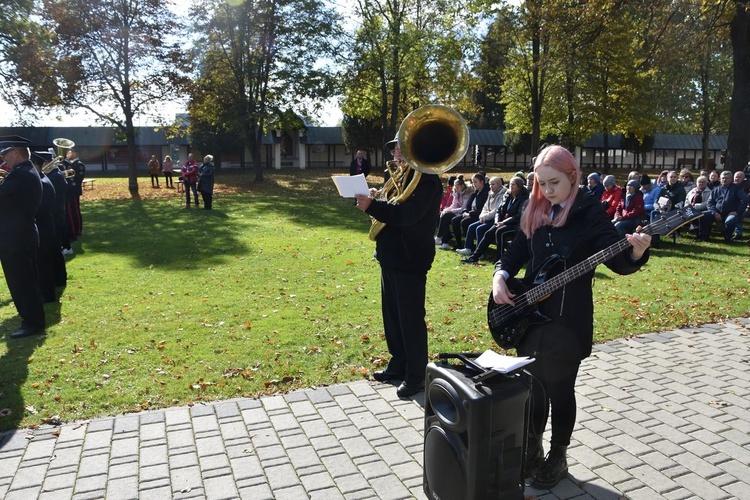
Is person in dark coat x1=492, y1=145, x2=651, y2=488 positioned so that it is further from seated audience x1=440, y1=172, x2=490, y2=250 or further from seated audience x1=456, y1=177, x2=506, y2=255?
seated audience x1=440, y1=172, x2=490, y2=250

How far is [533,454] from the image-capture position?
3693mm

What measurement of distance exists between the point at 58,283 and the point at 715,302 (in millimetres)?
10020

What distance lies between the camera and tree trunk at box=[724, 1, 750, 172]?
17406mm

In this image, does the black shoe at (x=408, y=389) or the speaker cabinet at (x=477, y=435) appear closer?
the speaker cabinet at (x=477, y=435)

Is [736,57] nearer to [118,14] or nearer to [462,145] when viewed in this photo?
[462,145]

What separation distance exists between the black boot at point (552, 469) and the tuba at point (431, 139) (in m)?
2.20

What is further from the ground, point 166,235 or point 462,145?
point 462,145

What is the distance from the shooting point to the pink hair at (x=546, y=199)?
344 cm

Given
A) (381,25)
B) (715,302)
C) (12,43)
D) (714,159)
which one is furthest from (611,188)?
(714,159)

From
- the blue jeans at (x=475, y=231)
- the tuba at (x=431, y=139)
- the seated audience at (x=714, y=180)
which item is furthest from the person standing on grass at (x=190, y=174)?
the tuba at (x=431, y=139)

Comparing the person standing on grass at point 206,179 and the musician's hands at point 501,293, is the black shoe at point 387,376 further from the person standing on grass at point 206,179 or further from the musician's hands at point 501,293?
the person standing on grass at point 206,179

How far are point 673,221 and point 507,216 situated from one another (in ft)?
25.6

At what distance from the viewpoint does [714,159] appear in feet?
185

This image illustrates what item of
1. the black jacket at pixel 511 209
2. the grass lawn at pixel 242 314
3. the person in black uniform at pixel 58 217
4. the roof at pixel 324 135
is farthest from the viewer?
the roof at pixel 324 135
